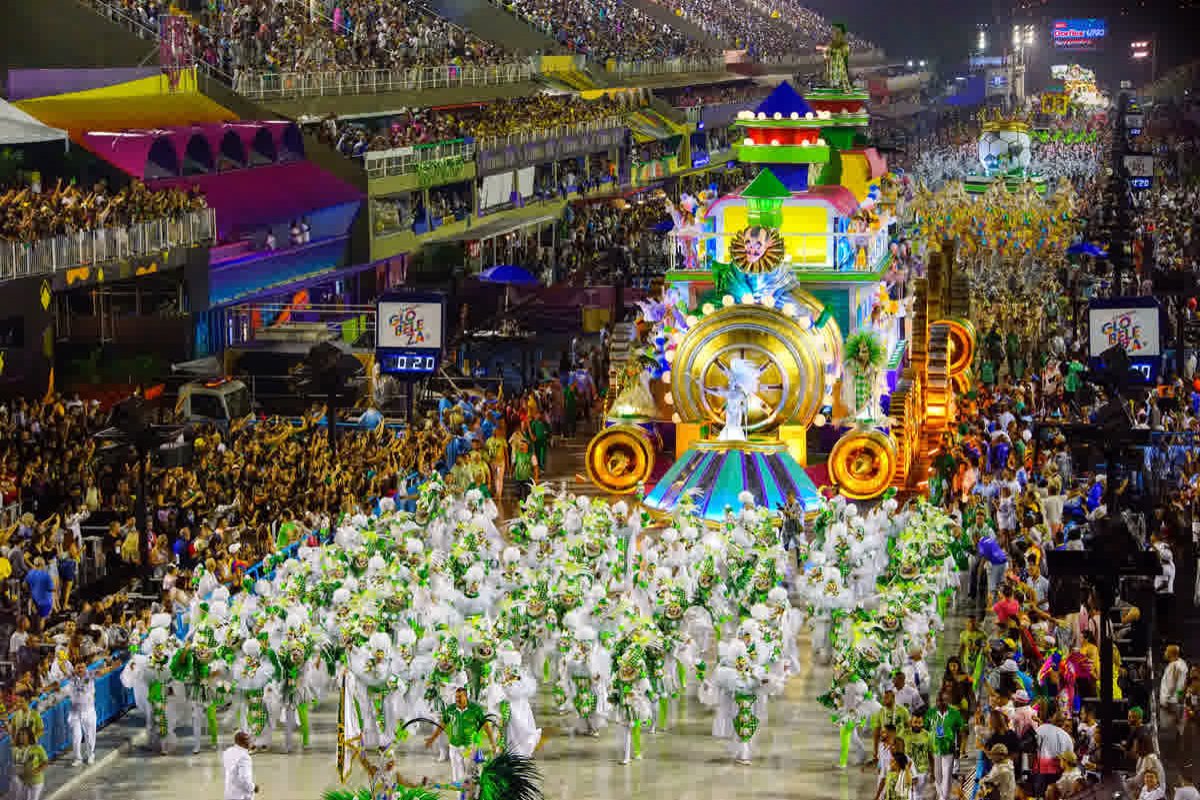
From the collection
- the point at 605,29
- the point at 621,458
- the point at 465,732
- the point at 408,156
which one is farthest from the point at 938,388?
the point at 605,29

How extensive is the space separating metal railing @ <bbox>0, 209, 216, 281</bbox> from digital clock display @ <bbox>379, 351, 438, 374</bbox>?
4991 millimetres

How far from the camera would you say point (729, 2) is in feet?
423

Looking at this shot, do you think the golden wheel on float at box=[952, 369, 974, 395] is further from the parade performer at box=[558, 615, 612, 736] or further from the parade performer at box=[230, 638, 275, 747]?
the parade performer at box=[230, 638, 275, 747]

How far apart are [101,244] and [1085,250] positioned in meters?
28.9

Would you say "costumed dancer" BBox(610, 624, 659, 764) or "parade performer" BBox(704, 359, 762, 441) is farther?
"parade performer" BBox(704, 359, 762, 441)

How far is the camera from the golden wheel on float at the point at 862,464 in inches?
1190

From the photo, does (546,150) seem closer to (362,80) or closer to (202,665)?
(362,80)

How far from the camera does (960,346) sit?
39.7 m

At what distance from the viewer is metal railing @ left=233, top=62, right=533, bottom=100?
48.7m

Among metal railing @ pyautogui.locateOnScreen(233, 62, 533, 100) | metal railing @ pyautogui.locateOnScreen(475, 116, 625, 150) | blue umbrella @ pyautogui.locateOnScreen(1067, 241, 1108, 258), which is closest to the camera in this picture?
metal railing @ pyautogui.locateOnScreen(233, 62, 533, 100)

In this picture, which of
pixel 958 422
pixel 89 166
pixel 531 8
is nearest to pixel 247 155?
pixel 89 166

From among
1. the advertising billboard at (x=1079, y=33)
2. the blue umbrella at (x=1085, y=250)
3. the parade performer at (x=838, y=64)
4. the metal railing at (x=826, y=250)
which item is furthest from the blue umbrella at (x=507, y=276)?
the advertising billboard at (x=1079, y=33)

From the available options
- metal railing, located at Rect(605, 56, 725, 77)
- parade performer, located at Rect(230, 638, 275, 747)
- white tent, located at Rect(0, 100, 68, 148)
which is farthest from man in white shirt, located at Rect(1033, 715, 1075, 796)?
metal railing, located at Rect(605, 56, 725, 77)

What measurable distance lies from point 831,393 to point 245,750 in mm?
14731
